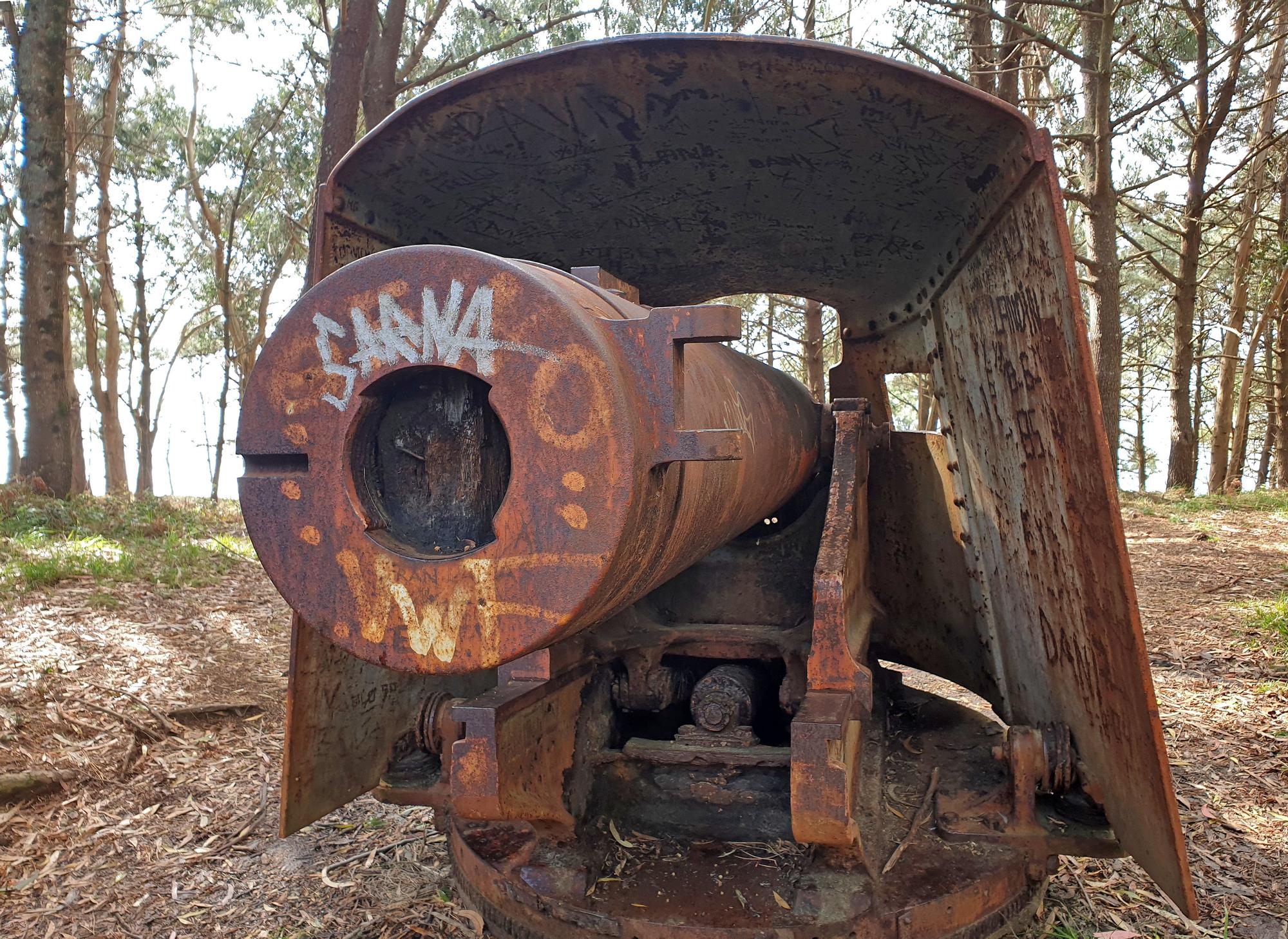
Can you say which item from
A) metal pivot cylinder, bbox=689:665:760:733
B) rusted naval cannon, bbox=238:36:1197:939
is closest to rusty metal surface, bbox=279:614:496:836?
rusted naval cannon, bbox=238:36:1197:939

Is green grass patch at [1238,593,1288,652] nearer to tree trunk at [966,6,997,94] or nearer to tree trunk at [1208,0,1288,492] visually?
tree trunk at [966,6,997,94]

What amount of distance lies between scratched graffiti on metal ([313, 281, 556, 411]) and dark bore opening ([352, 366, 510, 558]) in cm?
8

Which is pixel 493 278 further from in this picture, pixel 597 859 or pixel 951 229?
pixel 951 229

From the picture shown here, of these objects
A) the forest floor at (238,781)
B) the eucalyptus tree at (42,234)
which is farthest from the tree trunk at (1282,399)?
the eucalyptus tree at (42,234)

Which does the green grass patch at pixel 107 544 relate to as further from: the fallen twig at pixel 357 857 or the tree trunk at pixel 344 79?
the fallen twig at pixel 357 857

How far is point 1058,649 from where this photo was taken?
2855 mm

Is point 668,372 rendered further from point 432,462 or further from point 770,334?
point 770,334

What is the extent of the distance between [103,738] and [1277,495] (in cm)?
1291

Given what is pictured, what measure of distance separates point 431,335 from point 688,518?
2.21 feet

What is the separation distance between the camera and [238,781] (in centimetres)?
398

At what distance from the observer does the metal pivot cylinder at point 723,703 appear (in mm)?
2832

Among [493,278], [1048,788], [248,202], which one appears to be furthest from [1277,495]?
[248,202]

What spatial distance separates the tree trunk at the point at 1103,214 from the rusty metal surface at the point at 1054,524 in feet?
18.9

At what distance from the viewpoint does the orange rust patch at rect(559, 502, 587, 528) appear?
165 cm
